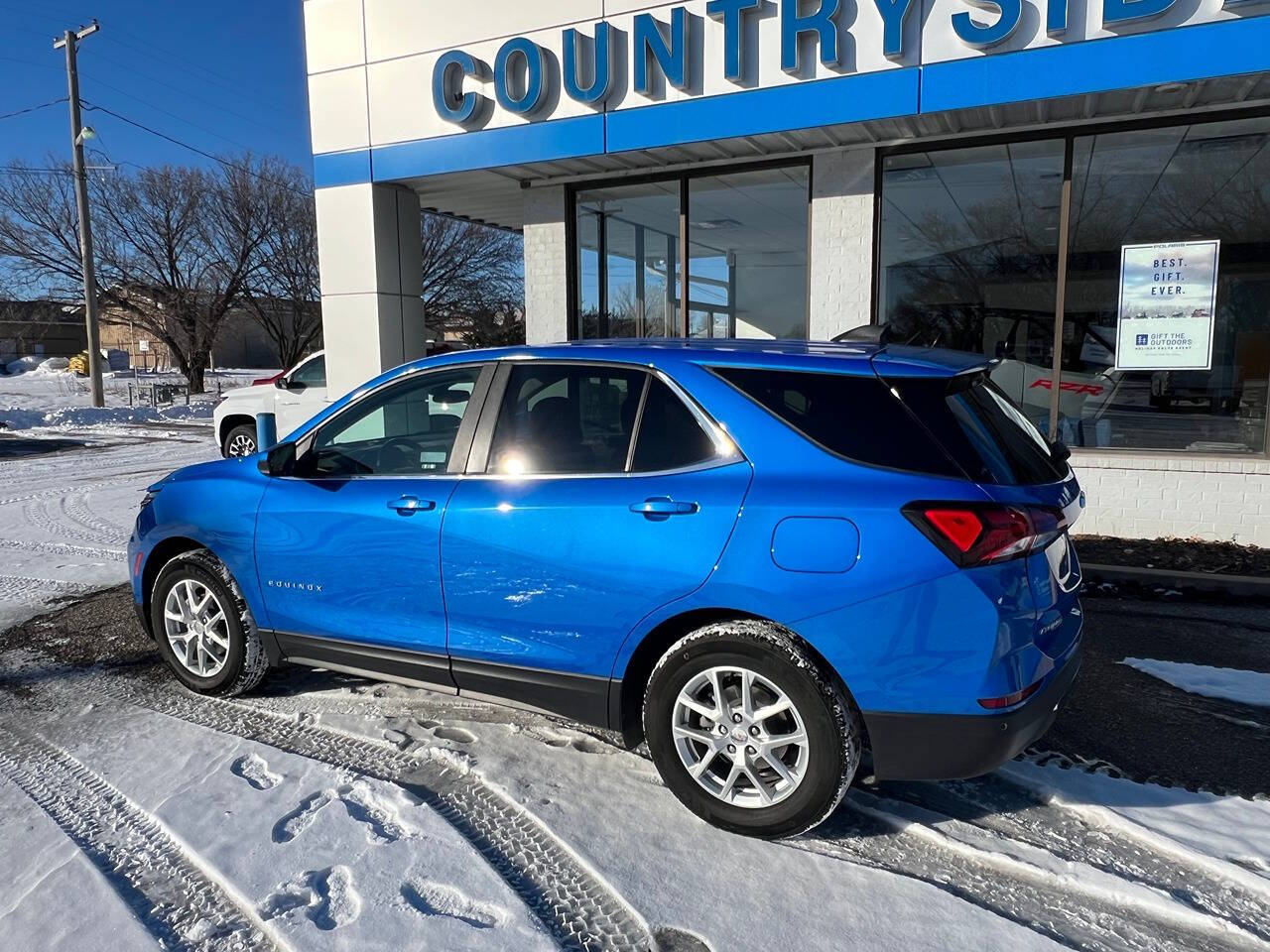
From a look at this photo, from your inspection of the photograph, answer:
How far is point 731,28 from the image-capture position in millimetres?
7457

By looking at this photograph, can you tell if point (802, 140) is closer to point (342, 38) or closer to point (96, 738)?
point (342, 38)

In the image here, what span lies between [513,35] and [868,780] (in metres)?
7.89

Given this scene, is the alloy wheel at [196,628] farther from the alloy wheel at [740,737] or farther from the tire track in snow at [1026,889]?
the tire track in snow at [1026,889]

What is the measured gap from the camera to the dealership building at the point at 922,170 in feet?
22.5

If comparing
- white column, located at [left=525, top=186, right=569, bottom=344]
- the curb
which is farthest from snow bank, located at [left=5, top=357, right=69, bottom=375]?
the curb

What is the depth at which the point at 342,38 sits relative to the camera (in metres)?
9.54

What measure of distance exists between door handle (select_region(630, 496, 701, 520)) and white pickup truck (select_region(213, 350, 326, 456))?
10.1 m

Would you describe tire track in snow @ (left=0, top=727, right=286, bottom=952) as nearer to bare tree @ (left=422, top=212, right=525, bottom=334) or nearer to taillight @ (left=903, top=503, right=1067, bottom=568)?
taillight @ (left=903, top=503, right=1067, bottom=568)

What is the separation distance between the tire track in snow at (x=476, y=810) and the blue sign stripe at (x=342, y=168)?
671cm

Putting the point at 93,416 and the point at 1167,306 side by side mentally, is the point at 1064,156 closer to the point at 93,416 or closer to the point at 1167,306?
the point at 1167,306

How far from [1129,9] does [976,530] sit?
5.54 meters

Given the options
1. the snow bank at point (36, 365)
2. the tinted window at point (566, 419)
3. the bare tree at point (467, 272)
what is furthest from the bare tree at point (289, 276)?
the tinted window at point (566, 419)

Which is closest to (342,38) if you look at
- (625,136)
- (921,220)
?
(625,136)

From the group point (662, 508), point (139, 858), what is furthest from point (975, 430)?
point (139, 858)
